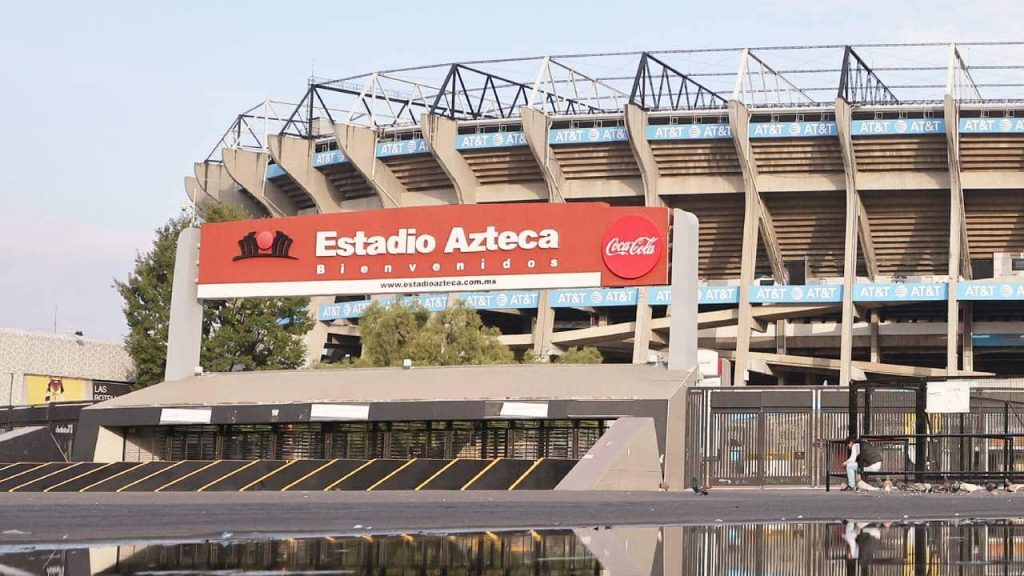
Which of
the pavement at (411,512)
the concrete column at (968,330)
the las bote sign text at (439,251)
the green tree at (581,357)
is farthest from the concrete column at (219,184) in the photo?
the pavement at (411,512)

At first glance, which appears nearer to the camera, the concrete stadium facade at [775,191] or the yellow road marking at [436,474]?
the yellow road marking at [436,474]

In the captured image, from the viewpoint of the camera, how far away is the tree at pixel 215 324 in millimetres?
72375

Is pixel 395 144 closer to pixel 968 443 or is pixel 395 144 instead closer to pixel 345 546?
pixel 968 443

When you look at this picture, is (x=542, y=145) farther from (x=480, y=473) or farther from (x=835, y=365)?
(x=480, y=473)

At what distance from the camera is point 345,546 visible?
1472cm

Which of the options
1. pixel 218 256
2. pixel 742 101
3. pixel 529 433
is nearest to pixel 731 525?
pixel 529 433

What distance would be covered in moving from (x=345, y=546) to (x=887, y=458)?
21056mm

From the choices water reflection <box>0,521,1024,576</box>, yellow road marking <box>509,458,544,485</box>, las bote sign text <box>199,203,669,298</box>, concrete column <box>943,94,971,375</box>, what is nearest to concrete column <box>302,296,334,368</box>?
concrete column <box>943,94,971,375</box>

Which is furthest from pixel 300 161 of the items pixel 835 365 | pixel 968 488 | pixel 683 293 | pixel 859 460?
pixel 968 488

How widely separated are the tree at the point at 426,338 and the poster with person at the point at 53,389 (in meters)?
17.6

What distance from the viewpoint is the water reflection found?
12016 millimetres

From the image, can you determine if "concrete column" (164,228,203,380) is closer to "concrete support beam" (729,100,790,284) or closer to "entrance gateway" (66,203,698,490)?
"entrance gateway" (66,203,698,490)

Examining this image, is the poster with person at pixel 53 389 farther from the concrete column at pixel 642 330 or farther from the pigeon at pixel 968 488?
the pigeon at pixel 968 488

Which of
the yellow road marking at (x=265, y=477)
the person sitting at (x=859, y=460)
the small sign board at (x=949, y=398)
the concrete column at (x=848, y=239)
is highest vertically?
the concrete column at (x=848, y=239)
